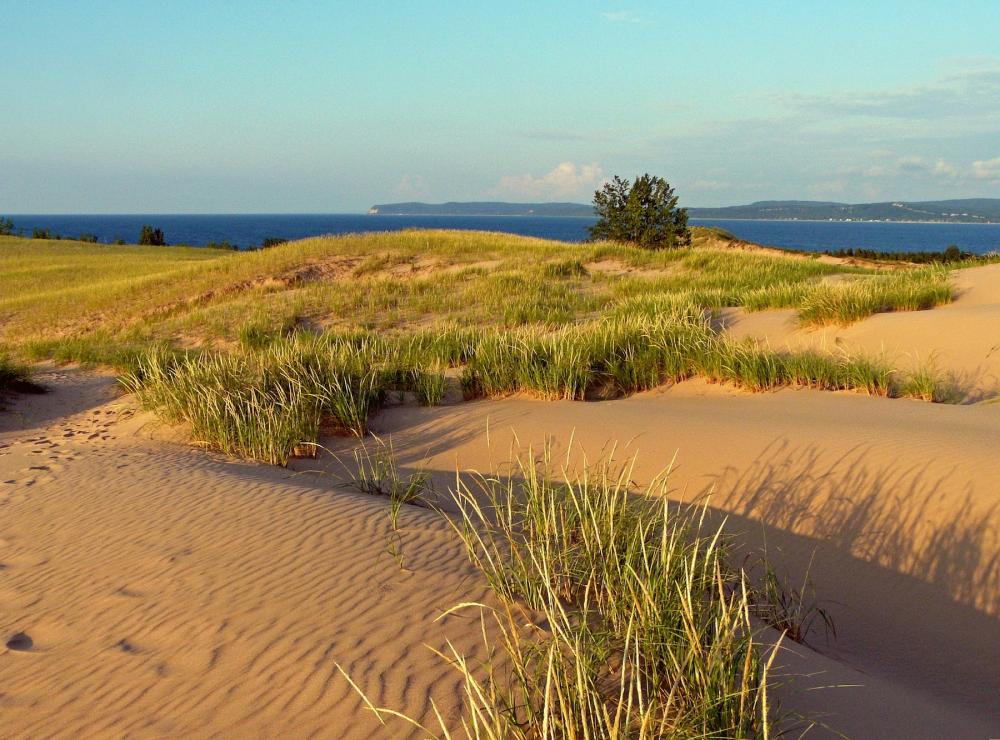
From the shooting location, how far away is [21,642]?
10.00ft

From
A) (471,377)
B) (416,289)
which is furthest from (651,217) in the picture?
(471,377)

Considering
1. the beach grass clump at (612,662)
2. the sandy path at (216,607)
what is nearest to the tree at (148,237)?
the sandy path at (216,607)

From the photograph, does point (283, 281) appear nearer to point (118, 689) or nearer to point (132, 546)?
point (132, 546)

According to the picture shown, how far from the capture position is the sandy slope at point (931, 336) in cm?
825

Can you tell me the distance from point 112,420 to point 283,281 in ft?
36.2

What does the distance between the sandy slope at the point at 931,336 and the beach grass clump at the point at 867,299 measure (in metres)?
0.22

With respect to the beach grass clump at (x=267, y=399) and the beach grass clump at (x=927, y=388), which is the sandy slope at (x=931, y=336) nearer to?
the beach grass clump at (x=927, y=388)

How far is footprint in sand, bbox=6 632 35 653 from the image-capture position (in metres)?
2.99

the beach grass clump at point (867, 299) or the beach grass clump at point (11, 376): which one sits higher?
the beach grass clump at point (867, 299)

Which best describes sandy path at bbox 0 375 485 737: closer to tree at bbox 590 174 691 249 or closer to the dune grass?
the dune grass

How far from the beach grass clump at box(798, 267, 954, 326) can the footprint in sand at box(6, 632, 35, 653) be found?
989cm

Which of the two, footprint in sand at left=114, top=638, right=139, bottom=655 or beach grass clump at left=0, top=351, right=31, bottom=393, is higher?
footprint in sand at left=114, top=638, right=139, bottom=655

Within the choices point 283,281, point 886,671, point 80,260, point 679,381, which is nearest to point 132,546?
point 886,671

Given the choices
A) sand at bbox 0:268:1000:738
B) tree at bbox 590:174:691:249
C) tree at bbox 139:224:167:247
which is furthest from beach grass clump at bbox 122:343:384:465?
tree at bbox 139:224:167:247
